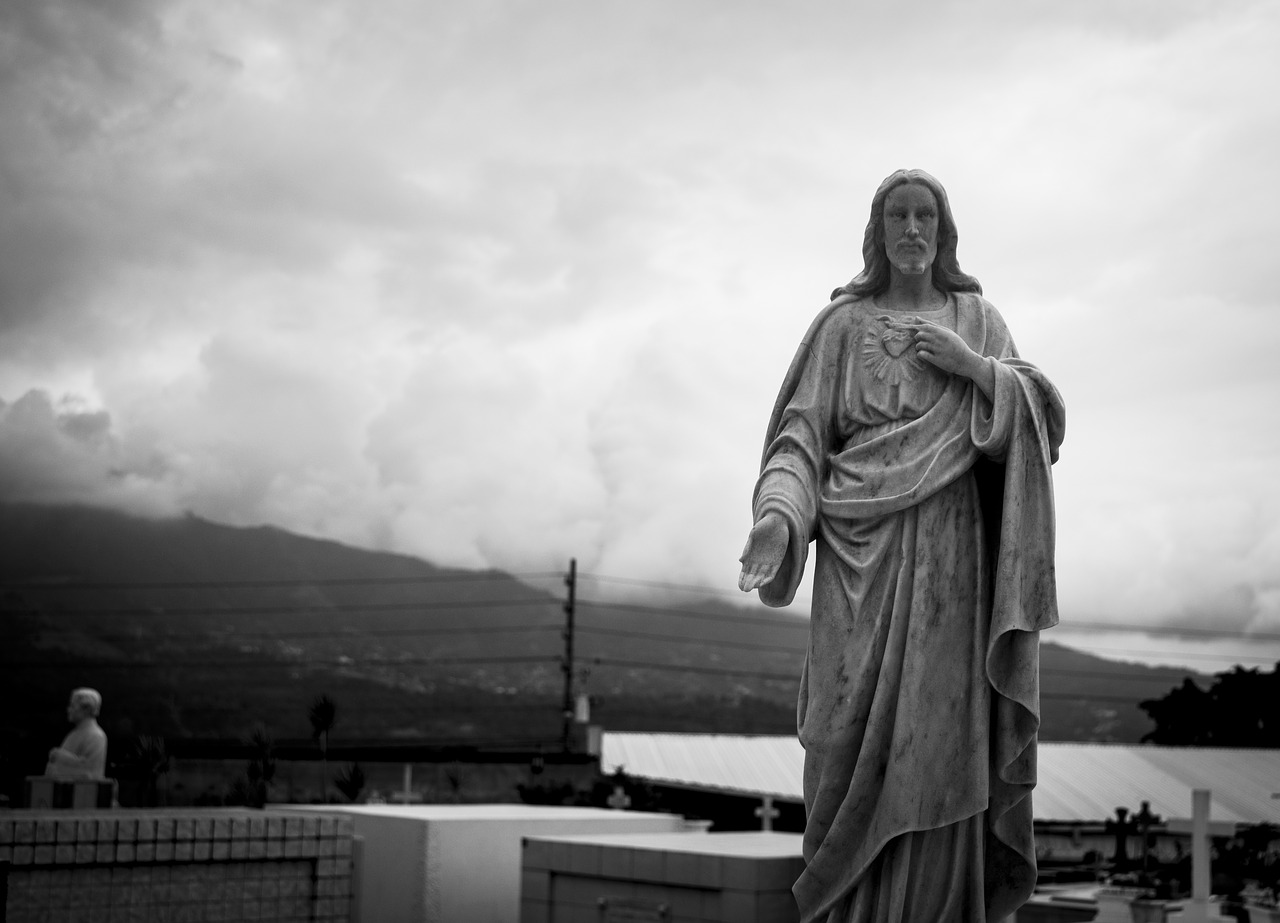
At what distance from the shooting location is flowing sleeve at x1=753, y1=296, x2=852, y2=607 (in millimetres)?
4871

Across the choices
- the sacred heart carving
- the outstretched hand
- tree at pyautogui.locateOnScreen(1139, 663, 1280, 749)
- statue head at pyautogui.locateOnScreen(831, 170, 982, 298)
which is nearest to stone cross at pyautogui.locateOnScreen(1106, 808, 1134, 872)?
statue head at pyautogui.locateOnScreen(831, 170, 982, 298)

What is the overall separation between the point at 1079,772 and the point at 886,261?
2633cm

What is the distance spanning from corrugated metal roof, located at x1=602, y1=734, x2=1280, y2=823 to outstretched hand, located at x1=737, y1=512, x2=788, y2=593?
21.5 metres

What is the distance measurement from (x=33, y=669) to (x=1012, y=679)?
259ft

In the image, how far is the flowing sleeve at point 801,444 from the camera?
4.87m

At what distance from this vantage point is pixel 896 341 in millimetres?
5086

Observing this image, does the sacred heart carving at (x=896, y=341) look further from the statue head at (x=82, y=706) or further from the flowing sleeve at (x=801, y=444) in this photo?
the statue head at (x=82, y=706)

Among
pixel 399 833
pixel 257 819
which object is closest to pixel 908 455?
pixel 257 819

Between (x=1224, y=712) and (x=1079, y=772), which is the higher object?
(x=1224, y=712)

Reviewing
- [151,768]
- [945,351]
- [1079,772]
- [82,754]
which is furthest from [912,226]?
[1079,772]

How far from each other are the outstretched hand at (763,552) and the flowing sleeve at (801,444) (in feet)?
0.20

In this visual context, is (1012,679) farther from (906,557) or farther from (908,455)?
(908,455)

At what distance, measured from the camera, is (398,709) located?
88625 mm

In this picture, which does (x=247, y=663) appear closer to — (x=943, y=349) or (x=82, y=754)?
(x=82, y=754)
